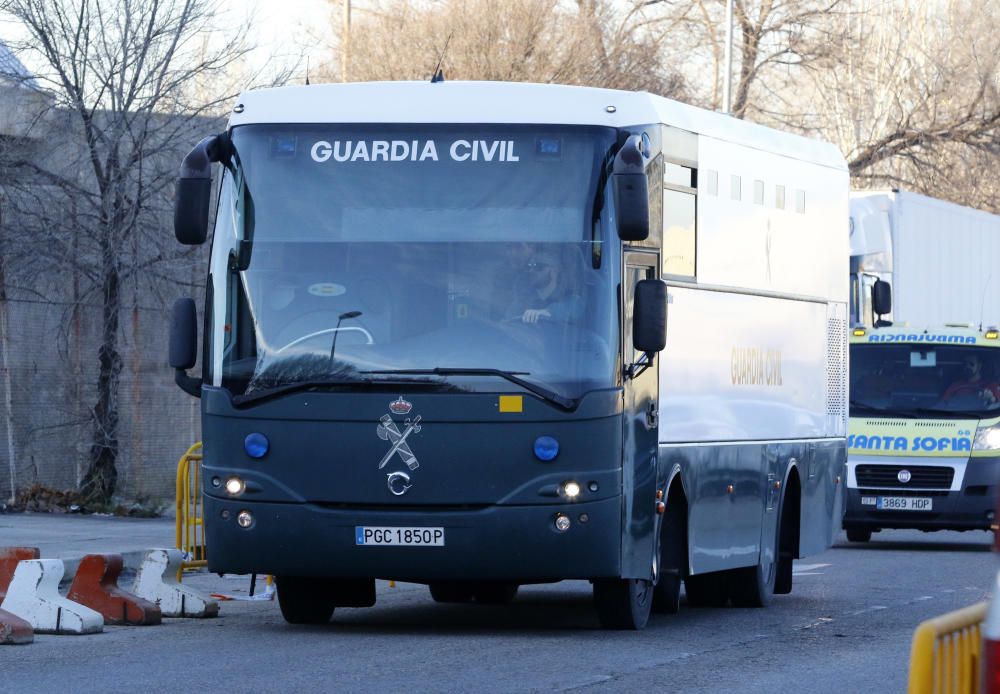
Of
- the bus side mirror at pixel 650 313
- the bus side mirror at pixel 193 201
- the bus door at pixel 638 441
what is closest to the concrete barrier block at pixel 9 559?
the bus side mirror at pixel 193 201

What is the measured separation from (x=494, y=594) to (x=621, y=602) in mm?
2794

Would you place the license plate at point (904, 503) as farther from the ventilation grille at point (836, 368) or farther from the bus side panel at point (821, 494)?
the ventilation grille at point (836, 368)

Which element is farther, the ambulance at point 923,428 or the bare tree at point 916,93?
the bare tree at point 916,93

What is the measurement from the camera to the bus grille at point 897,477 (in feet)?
72.8

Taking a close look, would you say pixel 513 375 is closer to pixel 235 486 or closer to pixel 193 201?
pixel 235 486

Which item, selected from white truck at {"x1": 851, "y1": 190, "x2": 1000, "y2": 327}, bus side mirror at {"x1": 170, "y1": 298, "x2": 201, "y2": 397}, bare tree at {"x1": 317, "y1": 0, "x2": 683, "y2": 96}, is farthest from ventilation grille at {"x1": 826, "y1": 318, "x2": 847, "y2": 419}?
bare tree at {"x1": 317, "y1": 0, "x2": 683, "y2": 96}

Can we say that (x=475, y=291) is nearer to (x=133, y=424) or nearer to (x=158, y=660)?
(x=158, y=660)

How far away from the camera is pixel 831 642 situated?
12312 millimetres

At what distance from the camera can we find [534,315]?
11445mm

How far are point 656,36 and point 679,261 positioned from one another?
27.1 metres

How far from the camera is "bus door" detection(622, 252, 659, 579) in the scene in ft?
38.2

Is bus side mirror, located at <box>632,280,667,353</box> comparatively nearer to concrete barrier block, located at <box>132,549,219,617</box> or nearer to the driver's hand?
the driver's hand

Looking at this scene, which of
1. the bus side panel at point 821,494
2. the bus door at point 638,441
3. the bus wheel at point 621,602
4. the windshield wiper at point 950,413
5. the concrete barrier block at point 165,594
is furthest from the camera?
the windshield wiper at point 950,413

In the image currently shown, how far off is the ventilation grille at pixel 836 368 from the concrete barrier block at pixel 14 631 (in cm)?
689
